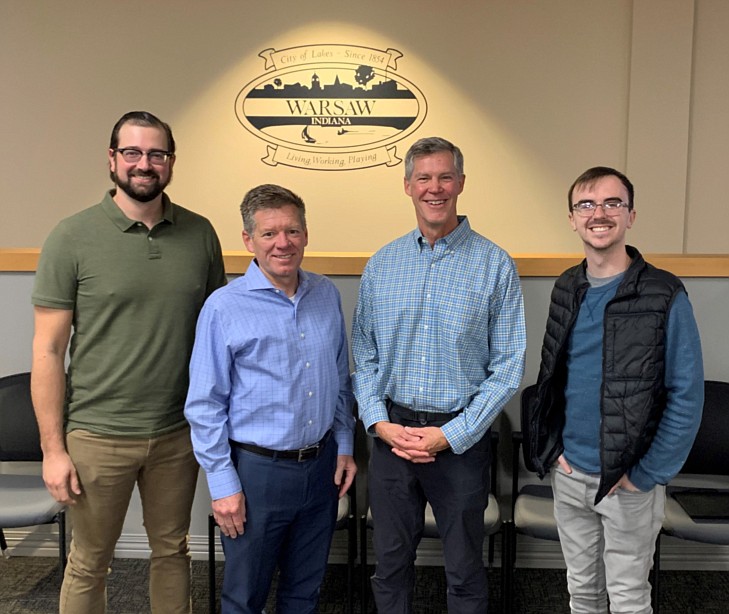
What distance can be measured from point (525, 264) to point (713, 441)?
0.98 meters

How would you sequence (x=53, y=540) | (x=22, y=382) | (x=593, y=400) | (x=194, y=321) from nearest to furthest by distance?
(x=593, y=400)
(x=194, y=321)
(x=22, y=382)
(x=53, y=540)

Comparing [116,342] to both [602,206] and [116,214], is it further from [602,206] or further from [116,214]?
[602,206]

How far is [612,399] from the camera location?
5.70 ft

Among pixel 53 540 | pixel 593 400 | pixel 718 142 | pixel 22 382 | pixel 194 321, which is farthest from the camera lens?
pixel 718 142

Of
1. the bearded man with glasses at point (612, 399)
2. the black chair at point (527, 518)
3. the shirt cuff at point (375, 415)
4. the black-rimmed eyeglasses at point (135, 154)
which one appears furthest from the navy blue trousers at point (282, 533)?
the black-rimmed eyeglasses at point (135, 154)

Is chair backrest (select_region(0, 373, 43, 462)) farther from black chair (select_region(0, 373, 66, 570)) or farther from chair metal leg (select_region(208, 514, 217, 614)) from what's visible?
chair metal leg (select_region(208, 514, 217, 614))

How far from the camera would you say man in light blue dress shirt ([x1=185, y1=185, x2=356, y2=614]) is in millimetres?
1786

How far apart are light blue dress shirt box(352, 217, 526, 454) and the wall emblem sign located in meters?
2.19

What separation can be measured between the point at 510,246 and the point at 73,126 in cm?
279

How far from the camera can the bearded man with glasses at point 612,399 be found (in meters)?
1.71

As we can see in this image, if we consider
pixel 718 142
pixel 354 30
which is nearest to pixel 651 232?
pixel 718 142

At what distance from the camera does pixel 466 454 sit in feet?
6.27

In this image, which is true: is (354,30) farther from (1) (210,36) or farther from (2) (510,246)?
(2) (510,246)

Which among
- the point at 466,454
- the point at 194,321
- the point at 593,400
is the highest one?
the point at 194,321
